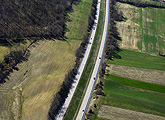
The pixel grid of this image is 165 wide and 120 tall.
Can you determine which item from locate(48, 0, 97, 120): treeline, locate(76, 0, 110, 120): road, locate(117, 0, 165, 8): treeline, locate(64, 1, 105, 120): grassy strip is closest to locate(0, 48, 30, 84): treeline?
locate(48, 0, 97, 120): treeline

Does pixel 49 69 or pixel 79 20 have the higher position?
pixel 79 20

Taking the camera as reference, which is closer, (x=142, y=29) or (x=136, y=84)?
(x=136, y=84)

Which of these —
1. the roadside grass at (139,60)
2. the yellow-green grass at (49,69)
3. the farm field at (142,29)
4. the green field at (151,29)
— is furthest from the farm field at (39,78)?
the green field at (151,29)

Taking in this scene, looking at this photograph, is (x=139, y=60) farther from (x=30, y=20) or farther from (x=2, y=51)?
(x=2, y=51)

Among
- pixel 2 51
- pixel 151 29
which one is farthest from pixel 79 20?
pixel 2 51

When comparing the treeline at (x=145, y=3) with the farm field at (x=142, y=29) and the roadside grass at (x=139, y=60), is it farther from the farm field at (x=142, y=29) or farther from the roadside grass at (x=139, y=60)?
the roadside grass at (x=139, y=60)
